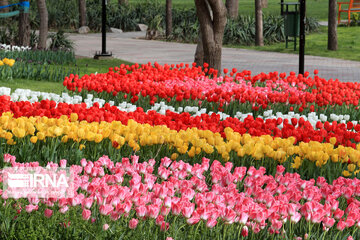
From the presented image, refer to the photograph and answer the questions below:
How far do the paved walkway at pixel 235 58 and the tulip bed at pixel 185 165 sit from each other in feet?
21.3

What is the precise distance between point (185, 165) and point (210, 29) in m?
7.61

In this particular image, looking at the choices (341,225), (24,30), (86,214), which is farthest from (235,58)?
(86,214)

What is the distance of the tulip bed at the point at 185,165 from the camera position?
335 centimetres

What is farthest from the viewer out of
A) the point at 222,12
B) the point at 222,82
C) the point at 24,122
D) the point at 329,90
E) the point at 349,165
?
the point at 222,12

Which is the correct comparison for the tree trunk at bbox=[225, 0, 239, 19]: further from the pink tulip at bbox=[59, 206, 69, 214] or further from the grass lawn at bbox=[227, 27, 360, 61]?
the pink tulip at bbox=[59, 206, 69, 214]

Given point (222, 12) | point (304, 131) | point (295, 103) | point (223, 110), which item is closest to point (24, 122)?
point (304, 131)


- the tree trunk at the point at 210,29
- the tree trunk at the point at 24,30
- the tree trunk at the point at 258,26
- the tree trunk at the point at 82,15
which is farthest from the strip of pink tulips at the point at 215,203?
the tree trunk at the point at 82,15

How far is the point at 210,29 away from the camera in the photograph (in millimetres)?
11773

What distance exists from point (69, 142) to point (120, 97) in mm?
3540

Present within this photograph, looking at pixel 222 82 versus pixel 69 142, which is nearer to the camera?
pixel 69 142

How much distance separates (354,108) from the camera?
27.0 ft

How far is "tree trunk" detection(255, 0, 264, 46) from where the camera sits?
21.9m

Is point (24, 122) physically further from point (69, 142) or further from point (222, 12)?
point (222, 12)

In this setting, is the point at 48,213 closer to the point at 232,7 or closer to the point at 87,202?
the point at 87,202
